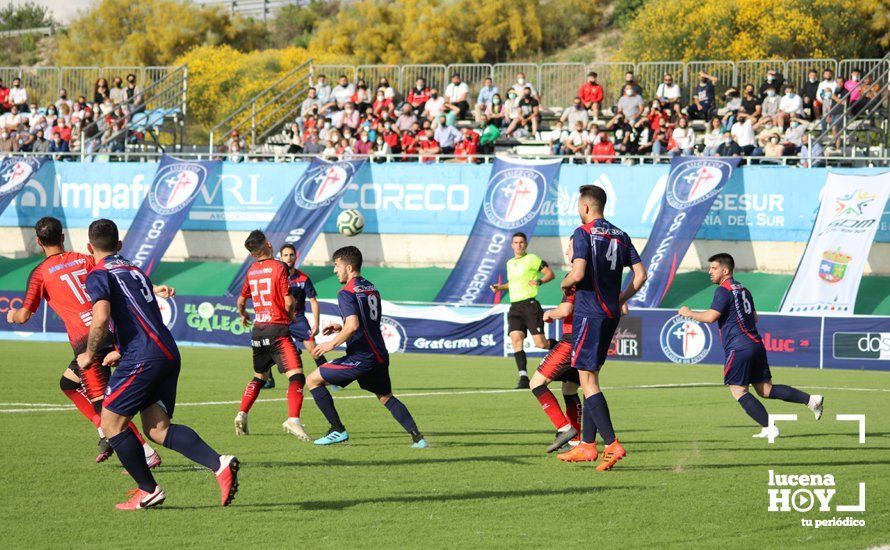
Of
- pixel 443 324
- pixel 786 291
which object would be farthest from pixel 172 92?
pixel 786 291

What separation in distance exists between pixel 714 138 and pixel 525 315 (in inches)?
506

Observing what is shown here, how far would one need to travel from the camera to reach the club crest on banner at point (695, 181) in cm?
2817

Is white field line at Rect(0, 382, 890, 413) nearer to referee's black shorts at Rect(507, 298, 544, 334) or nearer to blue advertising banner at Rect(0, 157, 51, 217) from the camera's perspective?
referee's black shorts at Rect(507, 298, 544, 334)

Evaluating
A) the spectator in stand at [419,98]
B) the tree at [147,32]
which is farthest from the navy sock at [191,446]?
the tree at [147,32]

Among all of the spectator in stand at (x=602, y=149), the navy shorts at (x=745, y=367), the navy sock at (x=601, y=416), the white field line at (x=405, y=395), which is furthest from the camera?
the spectator in stand at (x=602, y=149)

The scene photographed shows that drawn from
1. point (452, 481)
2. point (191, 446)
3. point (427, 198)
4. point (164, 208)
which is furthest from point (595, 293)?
point (164, 208)

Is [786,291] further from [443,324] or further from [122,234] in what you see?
[122,234]

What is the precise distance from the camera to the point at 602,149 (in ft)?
101

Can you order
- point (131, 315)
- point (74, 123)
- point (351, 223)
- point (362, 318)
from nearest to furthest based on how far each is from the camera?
point (131, 315) → point (362, 318) → point (351, 223) → point (74, 123)

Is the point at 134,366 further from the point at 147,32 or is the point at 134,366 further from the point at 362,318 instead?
the point at 147,32

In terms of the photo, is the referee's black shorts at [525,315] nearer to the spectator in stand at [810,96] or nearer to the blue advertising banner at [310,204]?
the blue advertising banner at [310,204]

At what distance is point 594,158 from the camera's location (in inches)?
1202

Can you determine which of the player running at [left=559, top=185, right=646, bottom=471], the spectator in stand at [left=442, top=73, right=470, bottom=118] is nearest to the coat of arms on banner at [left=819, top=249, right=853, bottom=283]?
the spectator in stand at [left=442, top=73, right=470, bottom=118]

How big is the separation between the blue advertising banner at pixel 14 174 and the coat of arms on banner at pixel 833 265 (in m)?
20.9
